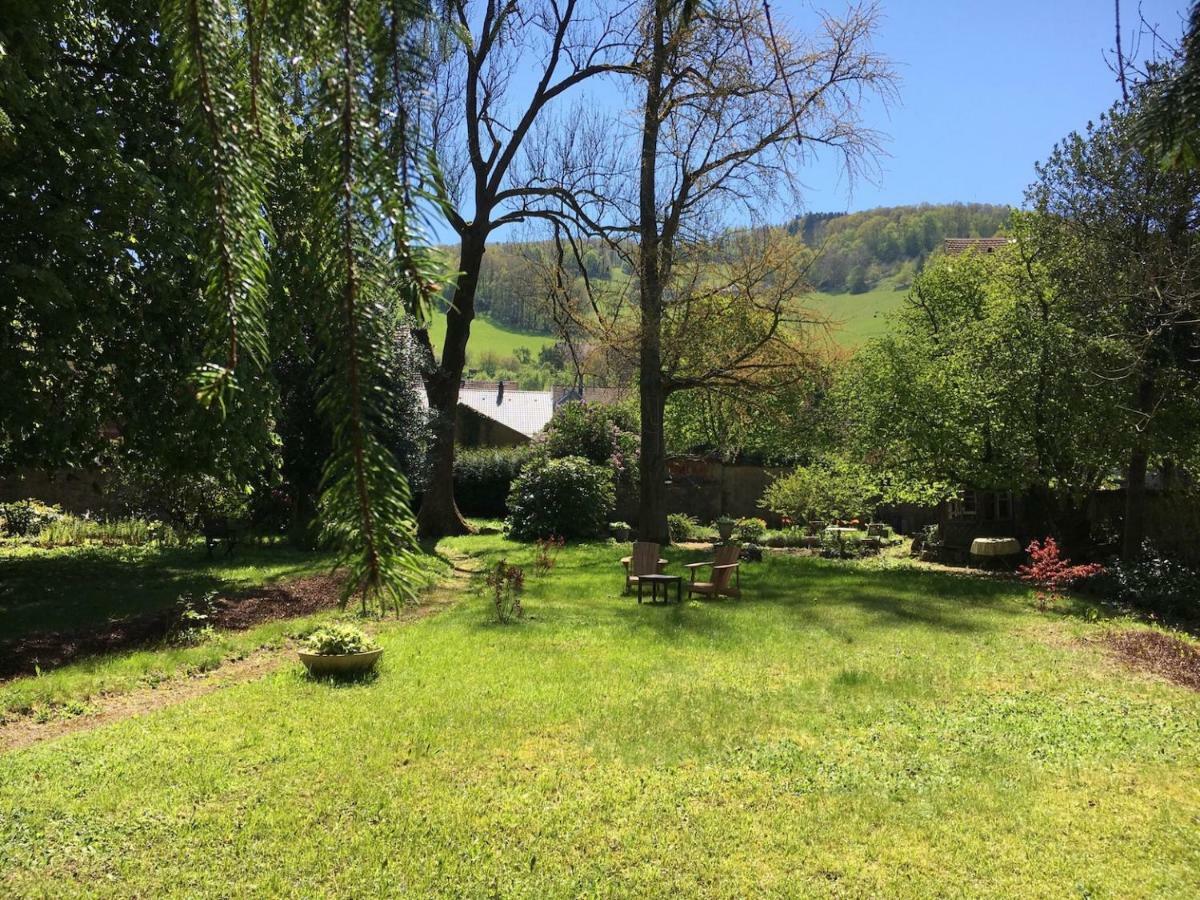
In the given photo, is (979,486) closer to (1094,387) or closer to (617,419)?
(1094,387)

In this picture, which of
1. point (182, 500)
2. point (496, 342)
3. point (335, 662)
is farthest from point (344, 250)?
point (496, 342)

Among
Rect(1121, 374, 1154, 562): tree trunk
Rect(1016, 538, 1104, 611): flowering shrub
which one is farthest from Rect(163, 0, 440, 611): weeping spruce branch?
Rect(1121, 374, 1154, 562): tree trunk

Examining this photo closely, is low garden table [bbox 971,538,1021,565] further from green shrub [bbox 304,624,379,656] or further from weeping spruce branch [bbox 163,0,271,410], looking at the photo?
weeping spruce branch [bbox 163,0,271,410]

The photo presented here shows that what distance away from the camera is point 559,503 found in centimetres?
2053

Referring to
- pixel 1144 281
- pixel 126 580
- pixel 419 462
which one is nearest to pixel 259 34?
pixel 1144 281

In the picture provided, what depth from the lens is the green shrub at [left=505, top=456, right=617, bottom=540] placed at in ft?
66.9

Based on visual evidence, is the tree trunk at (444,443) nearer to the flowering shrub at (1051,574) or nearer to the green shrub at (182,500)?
the green shrub at (182,500)

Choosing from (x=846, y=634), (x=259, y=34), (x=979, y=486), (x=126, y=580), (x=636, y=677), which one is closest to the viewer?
(x=259, y=34)

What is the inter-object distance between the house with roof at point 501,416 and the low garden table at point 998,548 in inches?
923

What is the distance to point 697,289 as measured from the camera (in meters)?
16.9

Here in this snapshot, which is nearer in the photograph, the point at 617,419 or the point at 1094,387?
the point at 1094,387

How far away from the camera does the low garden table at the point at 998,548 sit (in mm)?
17344

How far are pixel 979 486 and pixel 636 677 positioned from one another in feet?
37.8

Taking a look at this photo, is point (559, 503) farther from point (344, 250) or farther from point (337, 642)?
point (344, 250)
